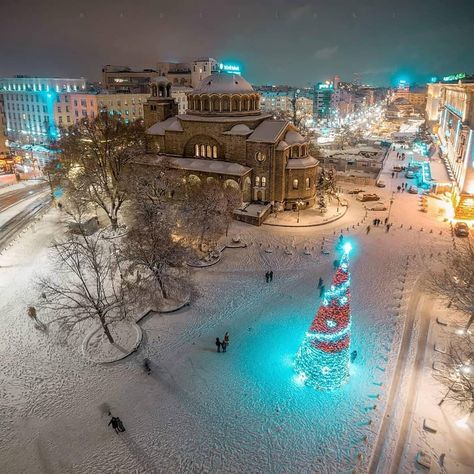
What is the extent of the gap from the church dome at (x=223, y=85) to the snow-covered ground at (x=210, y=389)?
2495 centimetres

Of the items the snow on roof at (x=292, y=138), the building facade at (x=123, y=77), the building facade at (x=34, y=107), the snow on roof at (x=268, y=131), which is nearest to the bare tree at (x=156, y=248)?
the snow on roof at (x=268, y=131)

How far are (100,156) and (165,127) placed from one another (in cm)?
1140

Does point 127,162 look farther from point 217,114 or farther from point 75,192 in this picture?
point 217,114

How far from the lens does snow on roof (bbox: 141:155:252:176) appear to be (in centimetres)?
3959

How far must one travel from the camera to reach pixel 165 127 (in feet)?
150

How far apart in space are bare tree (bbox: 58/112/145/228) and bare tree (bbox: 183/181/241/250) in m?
7.59

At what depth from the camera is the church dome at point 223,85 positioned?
43.1 meters

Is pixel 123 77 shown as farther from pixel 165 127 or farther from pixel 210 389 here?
pixel 210 389

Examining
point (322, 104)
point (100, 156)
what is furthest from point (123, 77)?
point (322, 104)

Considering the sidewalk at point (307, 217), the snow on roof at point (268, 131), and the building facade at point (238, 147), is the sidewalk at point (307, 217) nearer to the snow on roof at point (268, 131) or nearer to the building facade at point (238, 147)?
the building facade at point (238, 147)

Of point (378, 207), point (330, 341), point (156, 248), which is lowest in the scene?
point (330, 341)

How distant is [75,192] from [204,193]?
1352cm

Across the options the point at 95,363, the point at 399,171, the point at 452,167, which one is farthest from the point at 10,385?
the point at 399,171

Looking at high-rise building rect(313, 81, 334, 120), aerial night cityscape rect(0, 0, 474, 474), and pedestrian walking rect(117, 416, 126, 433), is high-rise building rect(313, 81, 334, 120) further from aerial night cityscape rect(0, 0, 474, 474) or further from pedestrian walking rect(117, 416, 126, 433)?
pedestrian walking rect(117, 416, 126, 433)
